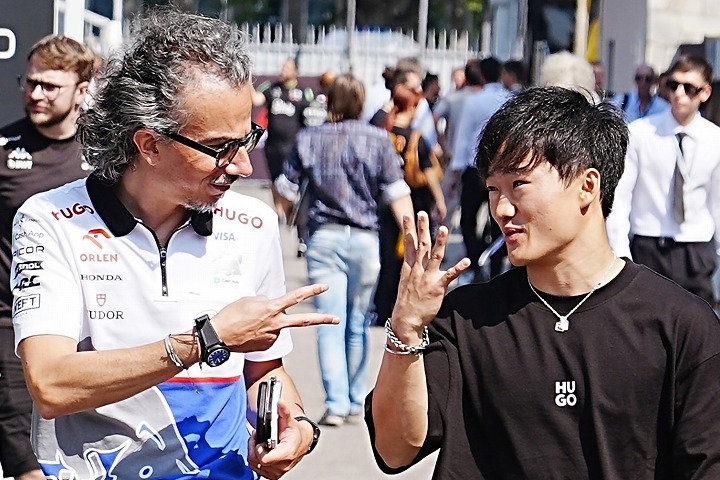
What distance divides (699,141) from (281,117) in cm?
918

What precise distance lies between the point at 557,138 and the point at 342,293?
477cm

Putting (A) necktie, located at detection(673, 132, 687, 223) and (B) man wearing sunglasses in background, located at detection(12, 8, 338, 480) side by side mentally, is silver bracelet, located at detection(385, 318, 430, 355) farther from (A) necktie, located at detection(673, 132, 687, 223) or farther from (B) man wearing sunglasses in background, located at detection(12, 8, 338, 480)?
(A) necktie, located at detection(673, 132, 687, 223)

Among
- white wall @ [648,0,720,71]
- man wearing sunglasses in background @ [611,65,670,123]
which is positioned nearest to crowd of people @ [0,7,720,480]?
man wearing sunglasses in background @ [611,65,670,123]

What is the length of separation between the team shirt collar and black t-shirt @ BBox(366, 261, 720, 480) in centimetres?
59

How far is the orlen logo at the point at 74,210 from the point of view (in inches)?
115

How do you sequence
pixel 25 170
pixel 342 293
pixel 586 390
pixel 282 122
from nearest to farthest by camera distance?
pixel 586 390 < pixel 25 170 < pixel 342 293 < pixel 282 122

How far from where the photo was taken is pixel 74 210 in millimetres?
2947

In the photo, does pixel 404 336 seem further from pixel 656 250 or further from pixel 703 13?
pixel 703 13

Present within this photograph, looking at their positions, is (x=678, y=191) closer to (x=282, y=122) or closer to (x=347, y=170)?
(x=347, y=170)

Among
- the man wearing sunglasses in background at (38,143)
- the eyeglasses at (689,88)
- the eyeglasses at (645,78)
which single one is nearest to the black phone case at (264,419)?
the man wearing sunglasses in background at (38,143)

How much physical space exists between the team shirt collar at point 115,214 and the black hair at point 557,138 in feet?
2.11

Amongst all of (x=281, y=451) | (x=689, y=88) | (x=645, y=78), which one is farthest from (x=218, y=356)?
(x=645, y=78)

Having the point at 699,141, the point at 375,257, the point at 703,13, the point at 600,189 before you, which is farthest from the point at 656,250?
the point at 703,13

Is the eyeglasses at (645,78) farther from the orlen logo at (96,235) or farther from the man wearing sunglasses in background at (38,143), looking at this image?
the orlen logo at (96,235)
